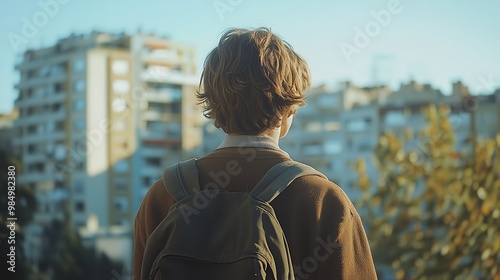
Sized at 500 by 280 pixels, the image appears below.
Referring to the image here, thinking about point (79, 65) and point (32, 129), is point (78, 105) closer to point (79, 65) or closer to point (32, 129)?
point (79, 65)

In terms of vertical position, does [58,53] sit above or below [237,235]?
above

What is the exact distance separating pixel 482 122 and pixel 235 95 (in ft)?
67.6

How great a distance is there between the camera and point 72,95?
Answer: 28.6m

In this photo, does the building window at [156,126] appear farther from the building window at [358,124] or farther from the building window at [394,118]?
the building window at [394,118]

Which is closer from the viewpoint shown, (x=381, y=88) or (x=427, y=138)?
(x=427, y=138)

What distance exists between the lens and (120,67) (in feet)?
94.1

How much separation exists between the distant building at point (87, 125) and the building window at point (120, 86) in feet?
0.12

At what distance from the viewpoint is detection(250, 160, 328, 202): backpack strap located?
3.51 ft

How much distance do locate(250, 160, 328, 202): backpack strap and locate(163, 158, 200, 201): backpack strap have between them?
95mm

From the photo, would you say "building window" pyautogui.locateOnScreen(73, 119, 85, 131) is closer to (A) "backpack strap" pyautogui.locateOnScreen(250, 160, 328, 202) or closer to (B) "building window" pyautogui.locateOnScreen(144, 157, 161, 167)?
(B) "building window" pyautogui.locateOnScreen(144, 157, 161, 167)

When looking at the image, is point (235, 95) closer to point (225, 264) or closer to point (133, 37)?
point (225, 264)

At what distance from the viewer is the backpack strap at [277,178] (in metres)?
1.07

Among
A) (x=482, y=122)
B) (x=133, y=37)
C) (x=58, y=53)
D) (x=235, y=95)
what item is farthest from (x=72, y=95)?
(x=235, y=95)

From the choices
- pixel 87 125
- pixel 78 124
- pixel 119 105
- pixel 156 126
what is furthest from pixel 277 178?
pixel 156 126
